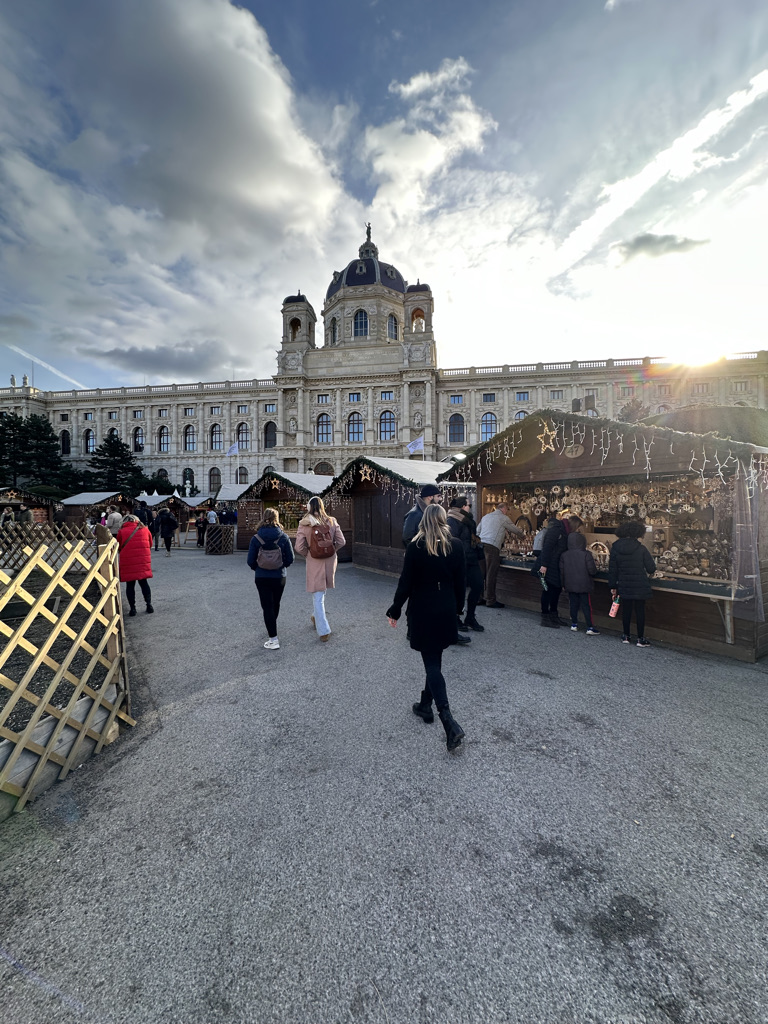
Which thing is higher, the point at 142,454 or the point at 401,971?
the point at 142,454

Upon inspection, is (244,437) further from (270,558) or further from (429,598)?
(429,598)

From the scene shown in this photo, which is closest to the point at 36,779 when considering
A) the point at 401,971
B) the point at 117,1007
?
the point at 117,1007

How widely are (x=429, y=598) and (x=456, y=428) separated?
49205mm

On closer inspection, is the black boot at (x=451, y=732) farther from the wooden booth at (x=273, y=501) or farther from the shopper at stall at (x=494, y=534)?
the wooden booth at (x=273, y=501)

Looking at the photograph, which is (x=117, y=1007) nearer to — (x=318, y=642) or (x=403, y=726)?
(x=403, y=726)

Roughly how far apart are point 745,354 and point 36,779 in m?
61.9

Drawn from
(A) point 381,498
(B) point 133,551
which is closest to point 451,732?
(B) point 133,551

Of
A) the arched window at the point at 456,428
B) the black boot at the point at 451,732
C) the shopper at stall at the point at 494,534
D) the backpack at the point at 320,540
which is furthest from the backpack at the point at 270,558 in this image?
the arched window at the point at 456,428

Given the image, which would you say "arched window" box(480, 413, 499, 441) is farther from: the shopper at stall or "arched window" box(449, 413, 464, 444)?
the shopper at stall

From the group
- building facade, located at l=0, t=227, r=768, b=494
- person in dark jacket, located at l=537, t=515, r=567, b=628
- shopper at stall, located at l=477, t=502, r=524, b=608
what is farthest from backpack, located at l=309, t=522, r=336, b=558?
building facade, located at l=0, t=227, r=768, b=494

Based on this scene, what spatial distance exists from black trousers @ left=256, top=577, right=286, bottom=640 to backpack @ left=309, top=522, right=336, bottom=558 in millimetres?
603

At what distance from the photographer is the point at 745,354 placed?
44219mm

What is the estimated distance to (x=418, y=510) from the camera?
586cm

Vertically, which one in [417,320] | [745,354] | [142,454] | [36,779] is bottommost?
[36,779]
